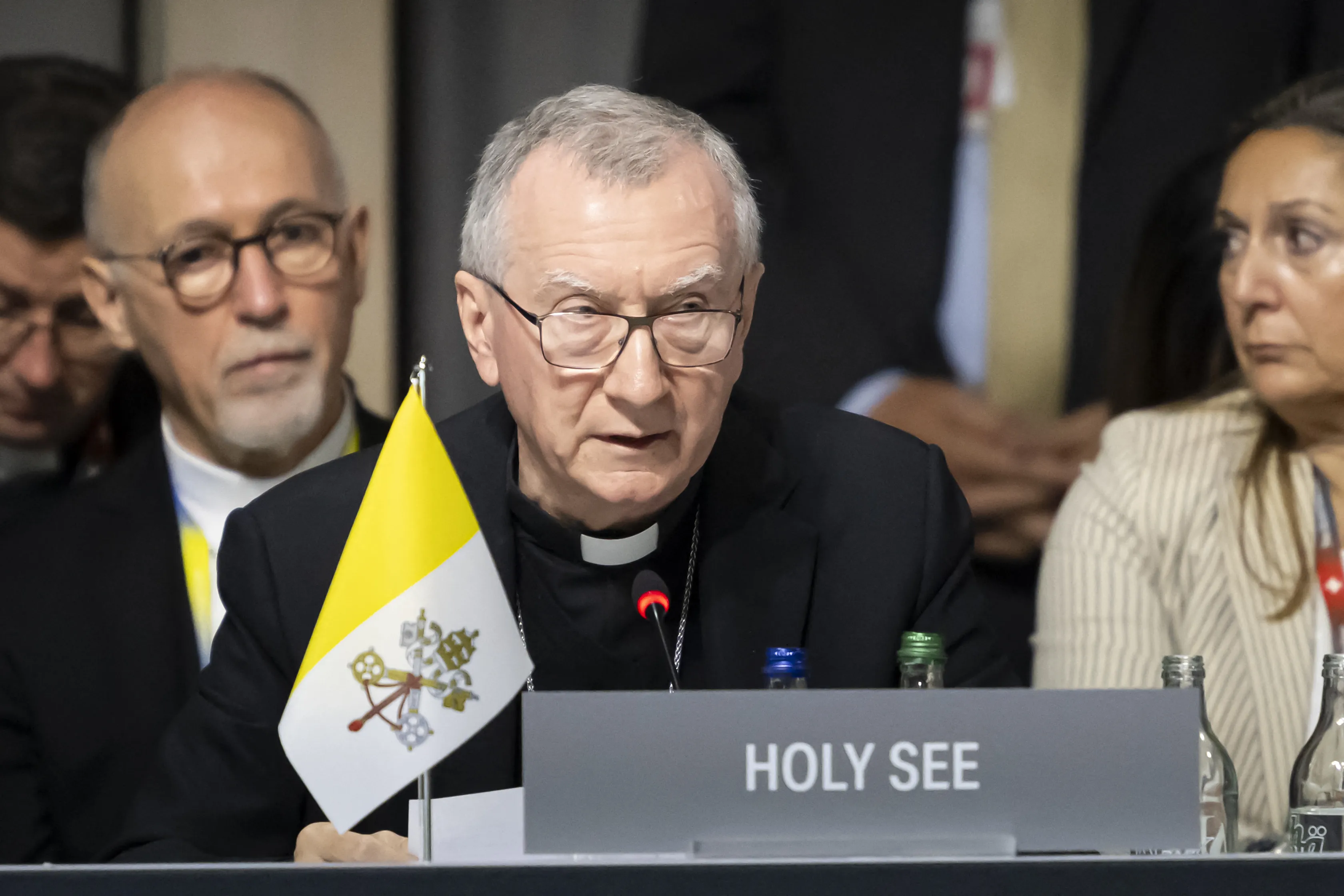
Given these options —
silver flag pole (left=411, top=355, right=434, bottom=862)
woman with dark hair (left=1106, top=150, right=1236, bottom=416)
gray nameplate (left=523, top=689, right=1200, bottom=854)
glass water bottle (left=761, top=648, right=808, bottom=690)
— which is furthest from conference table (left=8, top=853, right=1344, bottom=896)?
woman with dark hair (left=1106, top=150, right=1236, bottom=416)

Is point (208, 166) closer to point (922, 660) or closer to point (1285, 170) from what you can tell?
point (922, 660)

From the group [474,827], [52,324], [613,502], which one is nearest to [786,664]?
[474,827]

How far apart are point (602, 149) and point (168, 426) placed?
0.97m

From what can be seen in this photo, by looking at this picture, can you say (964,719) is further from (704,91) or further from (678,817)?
(704,91)

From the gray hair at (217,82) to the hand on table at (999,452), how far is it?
0.98 metres

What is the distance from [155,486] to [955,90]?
4.79 ft

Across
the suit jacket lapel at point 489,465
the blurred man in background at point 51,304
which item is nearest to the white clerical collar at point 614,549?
the suit jacket lapel at point 489,465

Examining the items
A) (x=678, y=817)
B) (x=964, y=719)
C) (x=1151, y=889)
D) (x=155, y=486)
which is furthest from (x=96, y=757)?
(x=1151, y=889)

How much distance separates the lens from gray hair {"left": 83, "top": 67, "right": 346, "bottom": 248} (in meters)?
2.25

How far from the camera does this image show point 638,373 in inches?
64.5

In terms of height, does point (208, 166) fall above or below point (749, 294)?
above

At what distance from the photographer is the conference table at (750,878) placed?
1.02 m

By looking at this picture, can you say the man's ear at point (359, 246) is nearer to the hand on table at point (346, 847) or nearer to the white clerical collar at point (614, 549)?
the white clerical collar at point (614, 549)

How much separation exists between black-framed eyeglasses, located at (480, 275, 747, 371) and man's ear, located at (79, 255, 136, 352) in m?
0.88
